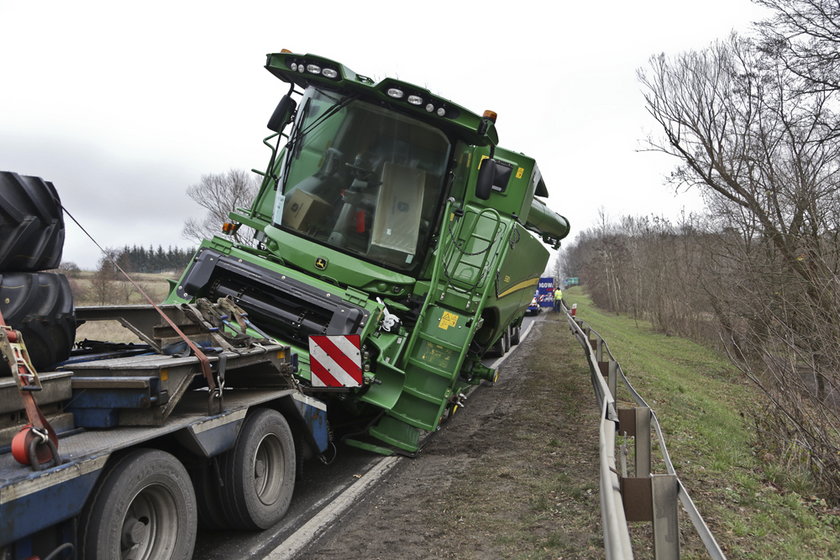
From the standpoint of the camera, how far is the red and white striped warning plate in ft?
19.8

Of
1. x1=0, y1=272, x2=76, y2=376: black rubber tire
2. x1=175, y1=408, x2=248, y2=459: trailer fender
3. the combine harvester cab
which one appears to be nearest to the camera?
x1=0, y1=272, x2=76, y2=376: black rubber tire

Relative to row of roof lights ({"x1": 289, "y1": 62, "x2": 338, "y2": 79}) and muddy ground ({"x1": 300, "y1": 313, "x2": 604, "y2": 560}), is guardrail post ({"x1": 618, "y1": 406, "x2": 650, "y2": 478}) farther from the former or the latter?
row of roof lights ({"x1": 289, "y1": 62, "x2": 338, "y2": 79})

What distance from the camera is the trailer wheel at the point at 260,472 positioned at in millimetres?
4418

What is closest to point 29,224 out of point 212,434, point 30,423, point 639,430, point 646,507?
point 30,423

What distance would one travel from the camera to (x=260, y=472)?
486 centimetres

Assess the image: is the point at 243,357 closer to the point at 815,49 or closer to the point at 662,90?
the point at 815,49

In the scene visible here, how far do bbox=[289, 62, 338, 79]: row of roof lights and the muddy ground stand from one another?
13.5ft

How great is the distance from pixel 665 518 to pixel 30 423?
295 cm

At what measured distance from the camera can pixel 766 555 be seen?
4559 mm

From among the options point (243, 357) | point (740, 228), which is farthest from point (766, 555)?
point (740, 228)

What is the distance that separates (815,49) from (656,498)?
1434 cm

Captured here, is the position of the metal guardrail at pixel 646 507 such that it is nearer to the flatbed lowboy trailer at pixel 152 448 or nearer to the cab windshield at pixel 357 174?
the flatbed lowboy trailer at pixel 152 448

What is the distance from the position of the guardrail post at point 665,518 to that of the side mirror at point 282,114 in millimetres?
5683

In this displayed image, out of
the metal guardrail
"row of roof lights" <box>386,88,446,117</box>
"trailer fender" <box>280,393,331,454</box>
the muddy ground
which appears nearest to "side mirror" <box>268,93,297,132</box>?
"row of roof lights" <box>386,88,446,117</box>
